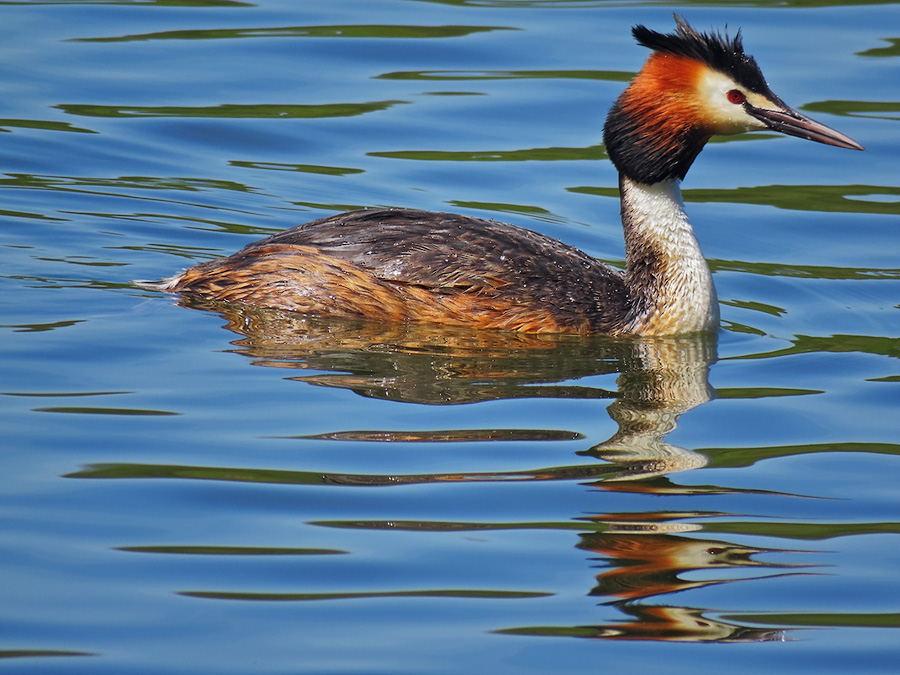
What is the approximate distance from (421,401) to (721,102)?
263 centimetres

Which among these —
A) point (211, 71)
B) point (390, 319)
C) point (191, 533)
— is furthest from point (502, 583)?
point (211, 71)

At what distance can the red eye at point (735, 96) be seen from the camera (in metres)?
8.51

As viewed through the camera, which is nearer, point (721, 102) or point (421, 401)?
point (421, 401)

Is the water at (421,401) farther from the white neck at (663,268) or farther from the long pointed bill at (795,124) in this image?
Answer: the long pointed bill at (795,124)

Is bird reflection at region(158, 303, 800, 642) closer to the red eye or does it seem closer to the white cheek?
the white cheek

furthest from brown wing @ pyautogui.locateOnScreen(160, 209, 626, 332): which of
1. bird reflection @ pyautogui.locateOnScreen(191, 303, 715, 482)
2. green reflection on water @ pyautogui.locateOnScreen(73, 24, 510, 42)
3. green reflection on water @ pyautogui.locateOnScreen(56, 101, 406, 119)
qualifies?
green reflection on water @ pyautogui.locateOnScreen(73, 24, 510, 42)

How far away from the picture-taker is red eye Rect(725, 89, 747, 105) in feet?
27.9

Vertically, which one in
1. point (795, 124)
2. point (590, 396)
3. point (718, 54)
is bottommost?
point (590, 396)

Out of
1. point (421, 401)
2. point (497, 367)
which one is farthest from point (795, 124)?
point (421, 401)

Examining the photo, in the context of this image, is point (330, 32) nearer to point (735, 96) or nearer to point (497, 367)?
point (735, 96)

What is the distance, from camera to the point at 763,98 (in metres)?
8.52

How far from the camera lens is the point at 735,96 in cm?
852

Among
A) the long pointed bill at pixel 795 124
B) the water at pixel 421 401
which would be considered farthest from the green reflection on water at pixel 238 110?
the long pointed bill at pixel 795 124

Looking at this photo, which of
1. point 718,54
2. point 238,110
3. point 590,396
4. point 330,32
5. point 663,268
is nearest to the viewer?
point 590,396
